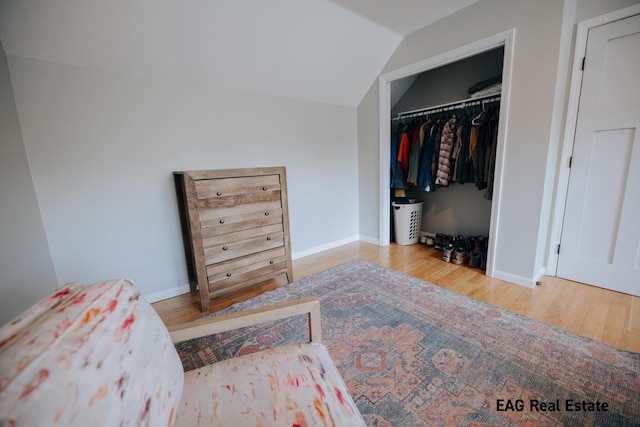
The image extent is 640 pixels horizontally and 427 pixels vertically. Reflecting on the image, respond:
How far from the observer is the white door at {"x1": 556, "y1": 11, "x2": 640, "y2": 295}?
187 cm

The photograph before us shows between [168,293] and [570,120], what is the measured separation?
3.82 m

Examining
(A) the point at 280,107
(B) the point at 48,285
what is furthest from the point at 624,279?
(B) the point at 48,285

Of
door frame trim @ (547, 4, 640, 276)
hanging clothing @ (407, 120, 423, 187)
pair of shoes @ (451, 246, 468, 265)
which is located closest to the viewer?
door frame trim @ (547, 4, 640, 276)

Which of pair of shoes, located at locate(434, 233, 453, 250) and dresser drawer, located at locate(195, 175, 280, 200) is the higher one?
dresser drawer, located at locate(195, 175, 280, 200)

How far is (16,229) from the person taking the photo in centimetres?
133

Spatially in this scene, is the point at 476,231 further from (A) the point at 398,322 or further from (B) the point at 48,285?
(B) the point at 48,285

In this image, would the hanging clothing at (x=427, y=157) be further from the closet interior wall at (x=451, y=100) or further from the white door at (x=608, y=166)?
the white door at (x=608, y=166)

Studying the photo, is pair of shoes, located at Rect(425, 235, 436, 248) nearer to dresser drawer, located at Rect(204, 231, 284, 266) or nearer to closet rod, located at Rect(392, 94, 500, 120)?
closet rod, located at Rect(392, 94, 500, 120)

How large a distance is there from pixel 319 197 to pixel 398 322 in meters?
1.86

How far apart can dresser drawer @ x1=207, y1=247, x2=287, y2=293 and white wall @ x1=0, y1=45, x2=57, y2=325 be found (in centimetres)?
95

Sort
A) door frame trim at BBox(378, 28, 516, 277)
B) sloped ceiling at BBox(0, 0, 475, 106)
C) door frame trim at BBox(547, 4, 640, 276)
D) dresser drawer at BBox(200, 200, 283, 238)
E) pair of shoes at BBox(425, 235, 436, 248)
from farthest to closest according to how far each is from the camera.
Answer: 1. pair of shoes at BBox(425, 235, 436, 248)
2. door frame trim at BBox(378, 28, 516, 277)
3. dresser drawer at BBox(200, 200, 283, 238)
4. door frame trim at BBox(547, 4, 640, 276)
5. sloped ceiling at BBox(0, 0, 475, 106)

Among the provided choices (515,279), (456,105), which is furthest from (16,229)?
(456,105)

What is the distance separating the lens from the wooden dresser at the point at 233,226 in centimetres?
191

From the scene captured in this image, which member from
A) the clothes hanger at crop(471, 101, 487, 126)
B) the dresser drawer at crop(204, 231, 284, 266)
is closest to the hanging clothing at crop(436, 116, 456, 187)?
the clothes hanger at crop(471, 101, 487, 126)
